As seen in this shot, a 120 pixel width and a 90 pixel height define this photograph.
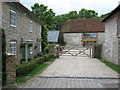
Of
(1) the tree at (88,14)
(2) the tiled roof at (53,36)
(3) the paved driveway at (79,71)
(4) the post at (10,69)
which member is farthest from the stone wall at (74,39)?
(4) the post at (10,69)

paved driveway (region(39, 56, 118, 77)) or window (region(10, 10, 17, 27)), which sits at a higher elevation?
window (region(10, 10, 17, 27))

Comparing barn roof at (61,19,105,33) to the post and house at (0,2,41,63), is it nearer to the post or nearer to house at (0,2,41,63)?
house at (0,2,41,63)

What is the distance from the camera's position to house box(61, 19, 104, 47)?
4397 centimetres

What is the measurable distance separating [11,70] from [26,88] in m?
1.19

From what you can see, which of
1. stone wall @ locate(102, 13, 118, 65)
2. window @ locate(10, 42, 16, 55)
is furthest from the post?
stone wall @ locate(102, 13, 118, 65)

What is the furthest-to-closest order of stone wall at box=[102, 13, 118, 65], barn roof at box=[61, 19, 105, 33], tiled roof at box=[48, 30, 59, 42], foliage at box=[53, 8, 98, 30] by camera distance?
foliage at box=[53, 8, 98, 30]
barn roof at box=[61, 19, 105, 33]
tiled roof at box=[48, 30, 59, 42]
stone wall at box=[102, 13, 118, 65]

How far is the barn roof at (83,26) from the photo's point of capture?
44.3 metres

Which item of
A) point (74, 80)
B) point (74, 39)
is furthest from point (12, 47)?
point (74, 39)

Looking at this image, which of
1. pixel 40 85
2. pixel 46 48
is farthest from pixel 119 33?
pixel 46 48

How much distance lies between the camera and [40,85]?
6.38 meters

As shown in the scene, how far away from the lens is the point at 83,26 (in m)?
45.9

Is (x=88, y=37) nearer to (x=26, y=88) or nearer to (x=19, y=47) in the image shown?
(x=19, y=47)

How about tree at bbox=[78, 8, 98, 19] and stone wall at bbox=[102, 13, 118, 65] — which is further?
tree at bbox=[78, 8, 98, 19]

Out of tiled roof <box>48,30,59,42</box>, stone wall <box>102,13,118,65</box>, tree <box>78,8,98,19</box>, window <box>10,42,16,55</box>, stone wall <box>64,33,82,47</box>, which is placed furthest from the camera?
tree <box>78,8,98,19</box>
